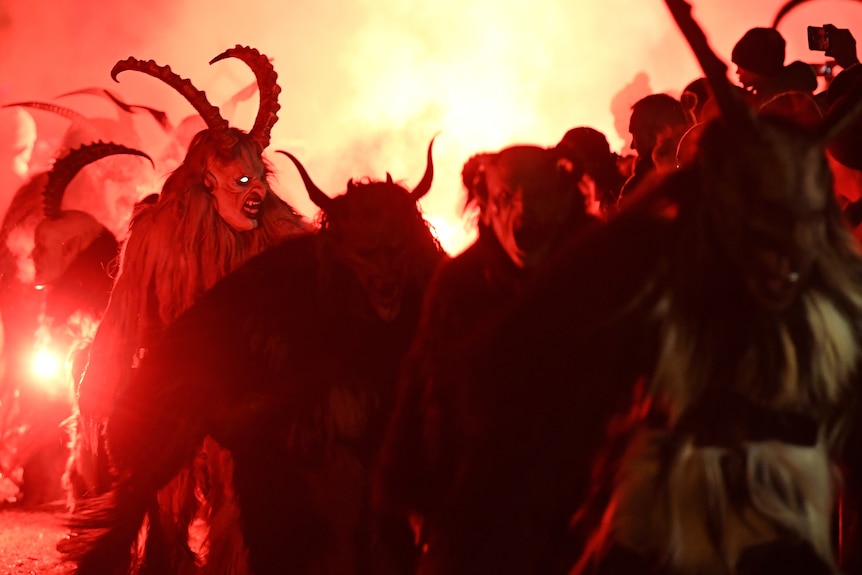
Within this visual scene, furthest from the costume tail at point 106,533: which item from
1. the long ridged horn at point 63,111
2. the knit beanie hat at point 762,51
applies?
the long ridged horn at point 63,111

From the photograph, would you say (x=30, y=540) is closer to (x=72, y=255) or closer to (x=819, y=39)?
(x=72, y=255)

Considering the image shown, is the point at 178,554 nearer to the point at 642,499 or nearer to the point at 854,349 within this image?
the point at 642,499

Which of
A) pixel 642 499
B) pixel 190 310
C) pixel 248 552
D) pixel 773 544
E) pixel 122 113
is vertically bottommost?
pixel 773 544

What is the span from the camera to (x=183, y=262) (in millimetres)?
4406

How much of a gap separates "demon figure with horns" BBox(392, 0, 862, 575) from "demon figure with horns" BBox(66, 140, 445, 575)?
46.8 inches

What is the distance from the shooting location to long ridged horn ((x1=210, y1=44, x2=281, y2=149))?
4922 mm

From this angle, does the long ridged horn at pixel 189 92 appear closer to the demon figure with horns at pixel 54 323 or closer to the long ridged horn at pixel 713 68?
the demon figure with horns at pixel 54 323

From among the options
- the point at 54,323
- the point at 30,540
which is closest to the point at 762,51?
the point at 54,323

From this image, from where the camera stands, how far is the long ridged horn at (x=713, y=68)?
2096 millimetres

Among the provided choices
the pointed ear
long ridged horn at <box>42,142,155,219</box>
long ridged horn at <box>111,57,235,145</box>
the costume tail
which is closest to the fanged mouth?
long ridged horn at <box>111,57,235,145</box>

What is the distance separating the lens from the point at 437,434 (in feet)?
8.59

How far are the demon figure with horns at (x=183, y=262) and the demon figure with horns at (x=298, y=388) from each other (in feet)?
1.96

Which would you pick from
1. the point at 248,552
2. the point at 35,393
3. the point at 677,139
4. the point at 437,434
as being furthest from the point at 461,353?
the point at 35,393

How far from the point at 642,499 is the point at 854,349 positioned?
51 cm
